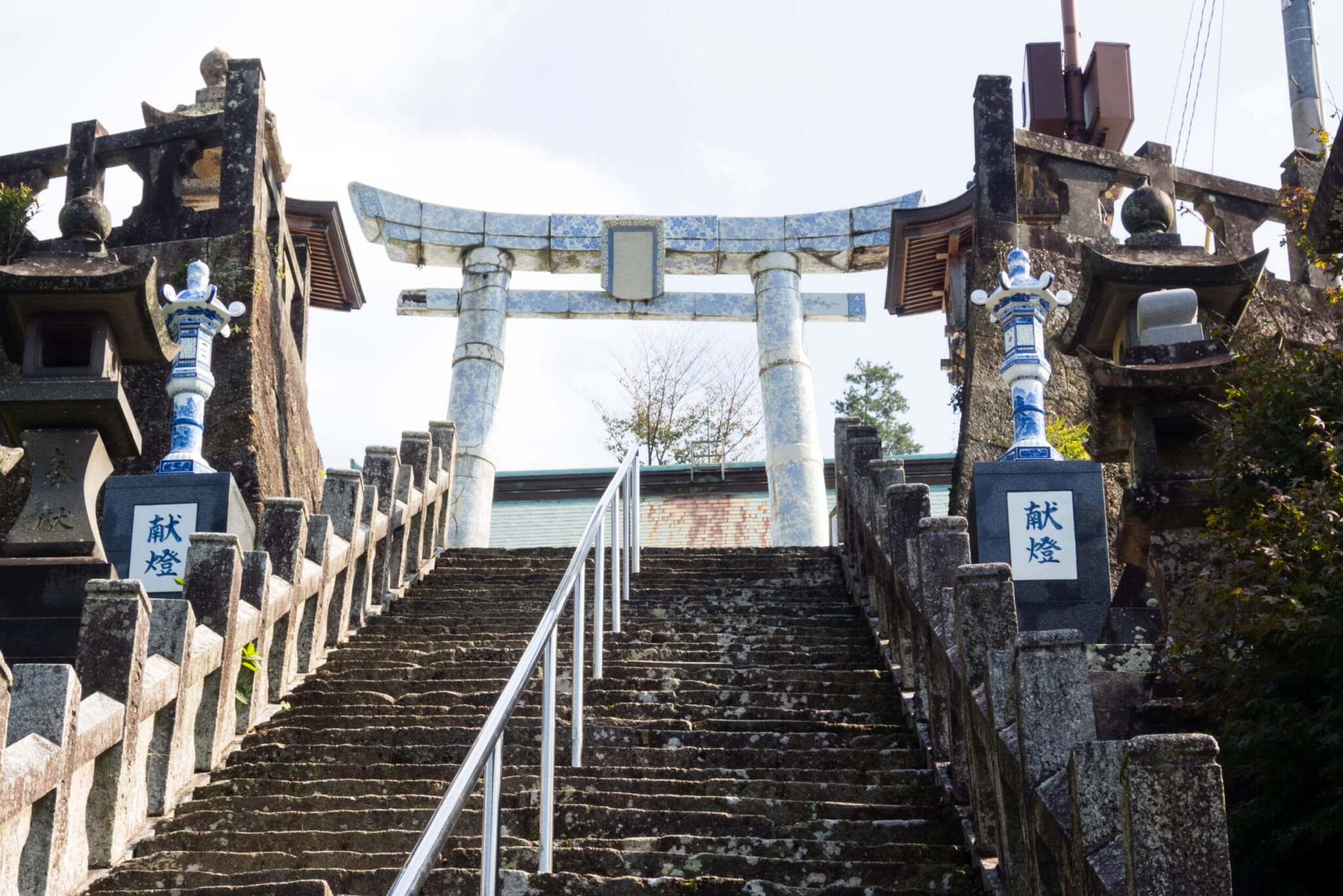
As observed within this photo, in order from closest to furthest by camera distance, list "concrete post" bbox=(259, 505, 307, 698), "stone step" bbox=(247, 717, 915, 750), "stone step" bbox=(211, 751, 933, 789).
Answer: "stone step" bbox=(211, 751, 933, 789) < "stone step" bbox=(247, 717, 915, 750) < "concrete post" bbox=(259, 505, 307, 698)

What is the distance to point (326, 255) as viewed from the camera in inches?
675

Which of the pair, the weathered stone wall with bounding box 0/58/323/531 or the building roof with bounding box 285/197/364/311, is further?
the building roof with bounding box 285/197/364/311

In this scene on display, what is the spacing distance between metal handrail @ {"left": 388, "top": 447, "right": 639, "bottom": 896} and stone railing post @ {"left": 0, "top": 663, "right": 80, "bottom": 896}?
147cm

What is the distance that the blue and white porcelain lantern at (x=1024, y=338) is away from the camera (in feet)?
28.7

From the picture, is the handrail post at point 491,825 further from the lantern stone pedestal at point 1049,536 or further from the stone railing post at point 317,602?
the lantern stone pedestal at point 1049,536

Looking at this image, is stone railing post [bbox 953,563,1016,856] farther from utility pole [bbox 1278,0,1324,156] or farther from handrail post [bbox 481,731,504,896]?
utility pole [bbox 1278,0,1324,156]

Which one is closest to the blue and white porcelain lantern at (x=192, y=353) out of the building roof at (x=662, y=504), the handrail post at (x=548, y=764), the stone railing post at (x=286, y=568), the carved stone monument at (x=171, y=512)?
the carved stone monument at (x=171, y=512)

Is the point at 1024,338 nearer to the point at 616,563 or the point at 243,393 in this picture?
the point at 616,563

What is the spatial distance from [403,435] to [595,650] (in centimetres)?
417

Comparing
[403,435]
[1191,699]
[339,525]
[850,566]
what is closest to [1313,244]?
[1191,699]

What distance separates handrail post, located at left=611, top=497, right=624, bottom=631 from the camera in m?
8.31

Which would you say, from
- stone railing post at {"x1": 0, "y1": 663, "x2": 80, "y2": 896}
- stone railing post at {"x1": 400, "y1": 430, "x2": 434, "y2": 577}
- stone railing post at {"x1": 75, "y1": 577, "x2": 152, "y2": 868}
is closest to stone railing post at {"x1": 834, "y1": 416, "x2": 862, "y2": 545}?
stone railing post at {"x1": 400, "y1": 430, "x2": 434, "y2": 577}

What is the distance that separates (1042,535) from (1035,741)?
395 cm

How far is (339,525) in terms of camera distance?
8773mm
